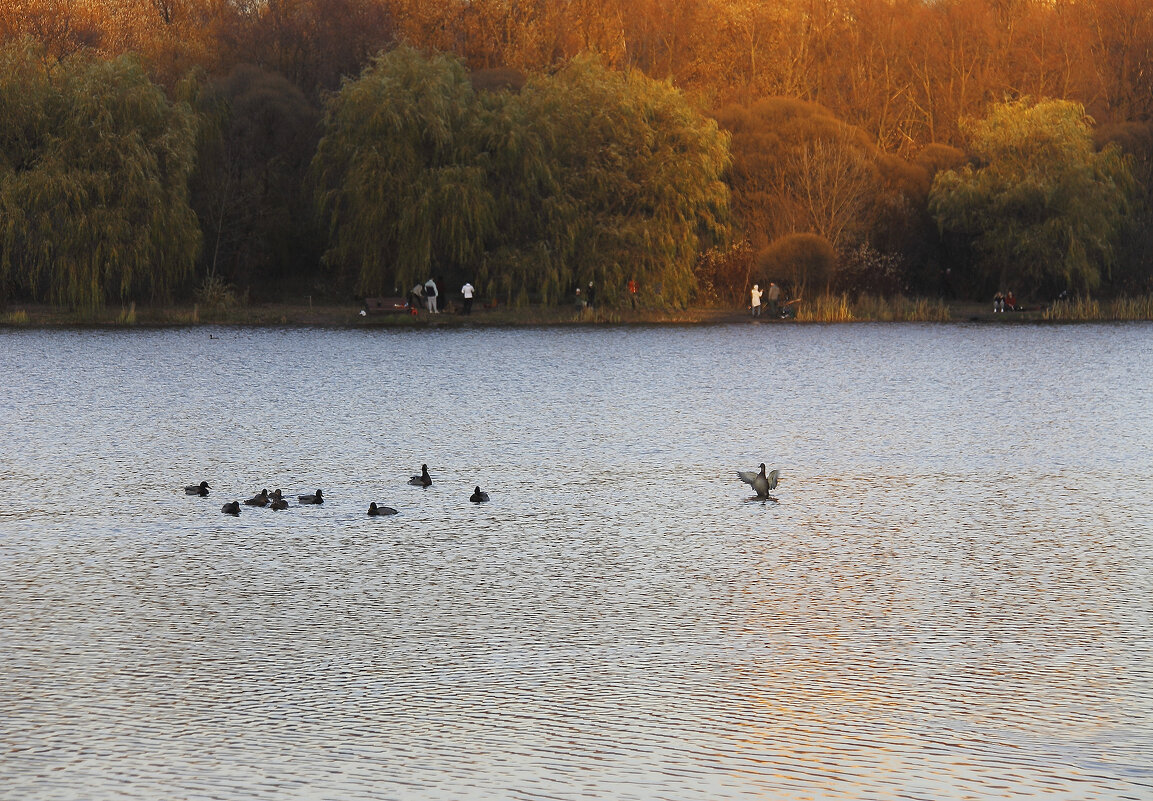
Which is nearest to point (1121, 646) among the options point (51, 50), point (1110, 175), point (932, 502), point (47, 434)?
point (932, 502)

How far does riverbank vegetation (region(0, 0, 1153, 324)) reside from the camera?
51.1 m

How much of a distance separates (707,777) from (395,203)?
49.2 metres

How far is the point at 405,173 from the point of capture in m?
54.0

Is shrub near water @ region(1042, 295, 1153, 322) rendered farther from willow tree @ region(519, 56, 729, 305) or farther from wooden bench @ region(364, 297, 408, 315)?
wooden bench @ region(364, 297, 408, 315)

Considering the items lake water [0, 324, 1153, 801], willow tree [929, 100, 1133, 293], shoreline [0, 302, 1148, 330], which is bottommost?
lake water [0, 324, 1153, 801]

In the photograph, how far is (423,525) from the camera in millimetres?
12531

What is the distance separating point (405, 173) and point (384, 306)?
A: 4.56 metres

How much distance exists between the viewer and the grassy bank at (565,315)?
51.2 metres

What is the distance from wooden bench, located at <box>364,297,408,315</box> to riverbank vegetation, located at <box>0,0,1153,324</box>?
1.13 metres

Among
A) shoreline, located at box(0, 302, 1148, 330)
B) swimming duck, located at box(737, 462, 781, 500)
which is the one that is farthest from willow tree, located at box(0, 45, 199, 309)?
swimming duck, located at box(737, 462, 781, 500)

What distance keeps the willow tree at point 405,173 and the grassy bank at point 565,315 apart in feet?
7.08

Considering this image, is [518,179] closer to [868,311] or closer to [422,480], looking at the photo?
[868,311]

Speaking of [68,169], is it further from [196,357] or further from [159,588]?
[159,588]

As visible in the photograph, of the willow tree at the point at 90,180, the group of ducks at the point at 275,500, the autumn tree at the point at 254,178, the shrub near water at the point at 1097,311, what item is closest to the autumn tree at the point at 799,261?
the shrub near water at the point at 1097,311
